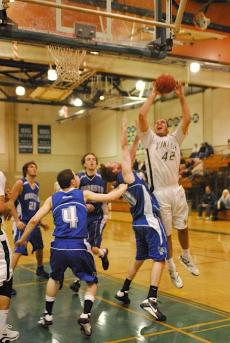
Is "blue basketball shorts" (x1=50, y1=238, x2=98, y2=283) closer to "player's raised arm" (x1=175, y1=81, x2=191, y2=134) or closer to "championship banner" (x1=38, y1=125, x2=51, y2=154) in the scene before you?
"player's raised arm" (x1=175, y1=81, x2=191, y2=134)

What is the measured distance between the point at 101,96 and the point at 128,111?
365cm

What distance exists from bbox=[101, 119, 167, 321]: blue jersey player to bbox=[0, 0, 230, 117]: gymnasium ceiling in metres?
2.03

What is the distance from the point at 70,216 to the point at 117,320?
120 centimetres

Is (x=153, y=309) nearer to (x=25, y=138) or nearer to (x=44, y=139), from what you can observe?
(x=25, y=138)

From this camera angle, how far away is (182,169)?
19828 mm

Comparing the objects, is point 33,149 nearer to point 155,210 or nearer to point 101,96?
point 101,96

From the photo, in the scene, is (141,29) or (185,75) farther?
(185,75)

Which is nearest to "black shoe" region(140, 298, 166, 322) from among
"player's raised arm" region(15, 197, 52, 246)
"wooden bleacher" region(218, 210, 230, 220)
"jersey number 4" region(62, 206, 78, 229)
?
"jersey number 4" region(62, 206, 78, 229)

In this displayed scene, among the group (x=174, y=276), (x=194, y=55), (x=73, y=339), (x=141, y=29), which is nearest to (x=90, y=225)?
(x=174, y=276)

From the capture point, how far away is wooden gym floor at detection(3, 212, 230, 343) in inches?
161

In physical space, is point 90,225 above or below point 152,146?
below

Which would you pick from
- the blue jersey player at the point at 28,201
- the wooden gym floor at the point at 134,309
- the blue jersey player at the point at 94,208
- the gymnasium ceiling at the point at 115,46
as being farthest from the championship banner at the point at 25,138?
the blue jersey player at the point at 94,208

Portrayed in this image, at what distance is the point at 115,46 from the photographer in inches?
248

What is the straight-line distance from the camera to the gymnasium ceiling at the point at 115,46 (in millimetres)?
6172
